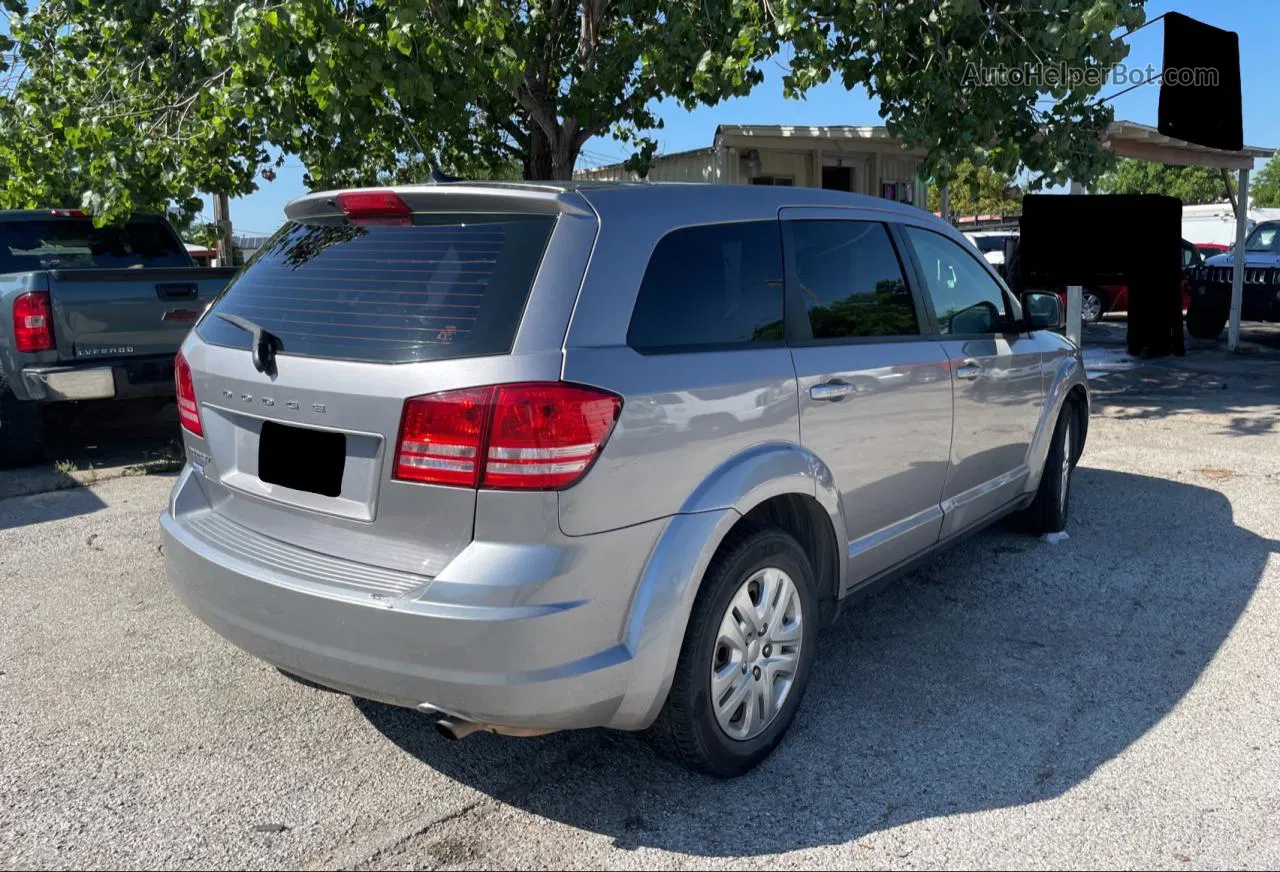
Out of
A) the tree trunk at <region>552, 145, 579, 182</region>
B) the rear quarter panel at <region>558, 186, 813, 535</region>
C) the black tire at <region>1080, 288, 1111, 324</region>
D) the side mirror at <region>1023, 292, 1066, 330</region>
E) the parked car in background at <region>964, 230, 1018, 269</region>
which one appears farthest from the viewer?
the parked car in background at <region>964, 230, 1018, 269</region>

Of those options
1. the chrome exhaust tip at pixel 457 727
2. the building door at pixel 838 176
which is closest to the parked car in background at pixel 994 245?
the building door at pixel 838 176

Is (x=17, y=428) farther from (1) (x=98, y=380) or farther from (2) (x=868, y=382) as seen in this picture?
(2) (x=868, y=382)

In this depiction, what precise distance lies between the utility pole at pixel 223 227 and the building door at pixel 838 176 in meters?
9.25

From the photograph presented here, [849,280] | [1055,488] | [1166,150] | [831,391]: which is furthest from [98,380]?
[1166,150]

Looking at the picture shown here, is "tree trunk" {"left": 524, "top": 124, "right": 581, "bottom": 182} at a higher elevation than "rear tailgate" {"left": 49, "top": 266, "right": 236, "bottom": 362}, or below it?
higher

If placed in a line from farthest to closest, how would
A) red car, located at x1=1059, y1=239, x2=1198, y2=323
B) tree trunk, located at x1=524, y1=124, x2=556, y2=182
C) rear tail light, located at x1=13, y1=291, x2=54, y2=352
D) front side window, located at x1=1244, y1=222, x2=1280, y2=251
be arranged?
1. red car, located at x1=1059, y1=239, x2=1198, y2=323
2. front side window, located at x1=1244, y1=222, x2=1280, y2=251
3. tree trunk, located at x1=524, y1=124, x2=556, y2=182
4. rear tail light, located at x1=13, y1=291, x2=54, y2=352

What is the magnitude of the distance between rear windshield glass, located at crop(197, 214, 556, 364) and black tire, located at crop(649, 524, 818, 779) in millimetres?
913

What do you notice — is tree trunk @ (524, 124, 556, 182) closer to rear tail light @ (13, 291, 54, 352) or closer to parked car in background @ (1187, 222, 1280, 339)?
rear tail light @ (13, 291, 54, 352)

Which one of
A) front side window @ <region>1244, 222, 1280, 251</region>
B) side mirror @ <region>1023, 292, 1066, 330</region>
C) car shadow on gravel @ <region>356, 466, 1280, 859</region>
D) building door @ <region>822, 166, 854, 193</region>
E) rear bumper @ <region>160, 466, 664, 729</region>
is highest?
building door @ <region>822, 166, 854, 193</region>

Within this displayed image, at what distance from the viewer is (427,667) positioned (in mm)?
2633

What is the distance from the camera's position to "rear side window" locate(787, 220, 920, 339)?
143 inches

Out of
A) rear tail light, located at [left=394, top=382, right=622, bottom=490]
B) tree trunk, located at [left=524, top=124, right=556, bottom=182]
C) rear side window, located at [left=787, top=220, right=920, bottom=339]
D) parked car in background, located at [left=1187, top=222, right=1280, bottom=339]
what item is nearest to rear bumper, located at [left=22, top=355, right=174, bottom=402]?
rear side window, located at [left=787, top=220, right=920, bottom=339]

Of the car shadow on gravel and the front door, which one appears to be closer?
the car shadow on gravel

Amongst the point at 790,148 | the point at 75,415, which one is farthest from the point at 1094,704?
the point at 790,148
